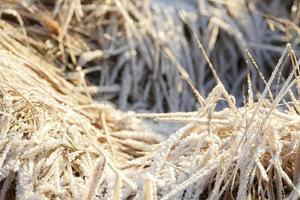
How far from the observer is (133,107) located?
2.21 metres

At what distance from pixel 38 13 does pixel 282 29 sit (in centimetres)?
82

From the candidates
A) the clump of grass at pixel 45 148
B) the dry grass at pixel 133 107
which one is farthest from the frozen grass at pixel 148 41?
the clump of grass at pixel 45 148

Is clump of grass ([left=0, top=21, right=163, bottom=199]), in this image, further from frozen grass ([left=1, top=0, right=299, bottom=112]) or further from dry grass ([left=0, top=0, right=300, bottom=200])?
frozen grass ([left=1, top=0, right=299, bottom=112])

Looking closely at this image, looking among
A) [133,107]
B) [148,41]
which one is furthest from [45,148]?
[148,41]

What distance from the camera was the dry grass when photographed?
1273 millimetres

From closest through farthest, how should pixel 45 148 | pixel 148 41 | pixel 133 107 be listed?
1. pixel 45 148
2. pixel 133 107
3. pixel 148 41

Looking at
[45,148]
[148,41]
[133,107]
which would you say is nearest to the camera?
[45,148]

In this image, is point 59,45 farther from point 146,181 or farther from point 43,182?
point 146,181

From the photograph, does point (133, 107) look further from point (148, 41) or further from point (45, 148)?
point (45, 148)

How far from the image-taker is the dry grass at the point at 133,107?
1.27 m

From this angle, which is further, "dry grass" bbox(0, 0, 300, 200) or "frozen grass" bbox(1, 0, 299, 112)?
"frozen grass" bbox(1, 0, 299, 112)

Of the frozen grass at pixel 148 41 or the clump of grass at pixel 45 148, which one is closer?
the clump of grass at pixel 45 148

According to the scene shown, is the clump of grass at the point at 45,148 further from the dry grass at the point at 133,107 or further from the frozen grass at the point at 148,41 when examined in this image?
the frozen grass at the point at 148,41

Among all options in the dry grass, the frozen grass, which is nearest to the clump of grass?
the dry grass
